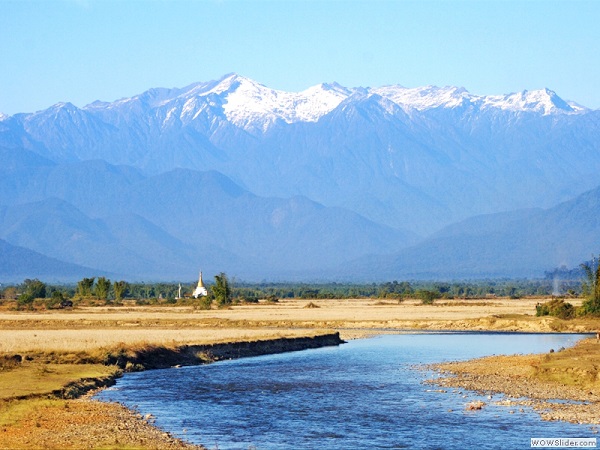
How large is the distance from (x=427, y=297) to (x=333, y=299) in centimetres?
2284

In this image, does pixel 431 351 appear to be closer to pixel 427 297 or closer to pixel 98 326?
pixel 98 326

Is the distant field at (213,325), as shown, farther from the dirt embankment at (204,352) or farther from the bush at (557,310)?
the bush at (557,310)

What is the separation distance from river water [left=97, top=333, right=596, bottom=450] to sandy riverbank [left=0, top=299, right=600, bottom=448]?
223 cm

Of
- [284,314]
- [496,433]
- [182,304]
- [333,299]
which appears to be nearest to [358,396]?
[496,433]

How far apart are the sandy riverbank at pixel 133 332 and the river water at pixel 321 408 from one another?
2235 millimetres

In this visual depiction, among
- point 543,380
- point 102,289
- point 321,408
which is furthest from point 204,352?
point 102,289

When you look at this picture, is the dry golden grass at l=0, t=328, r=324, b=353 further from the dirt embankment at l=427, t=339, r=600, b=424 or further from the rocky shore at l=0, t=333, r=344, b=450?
the dirt embankment at l=427, t=339, r=600, b=424

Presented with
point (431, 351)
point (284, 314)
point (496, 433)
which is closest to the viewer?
point (496, 433)

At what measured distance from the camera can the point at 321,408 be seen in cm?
3791

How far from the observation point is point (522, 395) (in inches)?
1591

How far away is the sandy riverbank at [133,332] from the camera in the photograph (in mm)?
31375

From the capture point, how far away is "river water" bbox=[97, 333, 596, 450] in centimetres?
3183

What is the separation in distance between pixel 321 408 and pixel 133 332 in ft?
126

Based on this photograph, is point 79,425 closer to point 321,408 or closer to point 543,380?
point 321,408
